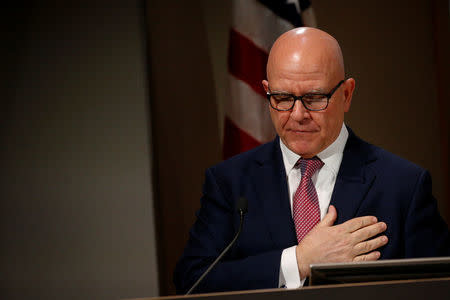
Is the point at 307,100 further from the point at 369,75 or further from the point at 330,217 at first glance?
the point at 369,75

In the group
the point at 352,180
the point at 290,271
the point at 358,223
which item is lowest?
the point at 290,271

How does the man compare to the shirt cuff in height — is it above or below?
above

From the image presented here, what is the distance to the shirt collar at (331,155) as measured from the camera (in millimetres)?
1740

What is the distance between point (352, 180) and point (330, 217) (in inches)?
6.0

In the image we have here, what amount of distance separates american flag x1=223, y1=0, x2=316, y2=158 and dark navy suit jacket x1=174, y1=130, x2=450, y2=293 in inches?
33.7

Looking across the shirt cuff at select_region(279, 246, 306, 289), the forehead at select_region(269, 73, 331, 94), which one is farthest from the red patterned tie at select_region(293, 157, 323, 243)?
the forehead at select_region(269, 73, 331, 94)

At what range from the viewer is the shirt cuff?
62.2 inches

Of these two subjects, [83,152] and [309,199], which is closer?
[309,199]

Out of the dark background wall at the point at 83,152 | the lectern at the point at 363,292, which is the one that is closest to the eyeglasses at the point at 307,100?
the lectern at the point at 363,292

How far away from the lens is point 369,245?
5.17ft

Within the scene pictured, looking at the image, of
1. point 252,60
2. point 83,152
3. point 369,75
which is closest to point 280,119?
point 252,60

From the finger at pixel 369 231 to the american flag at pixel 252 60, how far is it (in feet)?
3.72

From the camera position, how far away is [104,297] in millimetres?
2619

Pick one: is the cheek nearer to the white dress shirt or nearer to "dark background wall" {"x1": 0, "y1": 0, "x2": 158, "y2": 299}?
the white dress shirt
